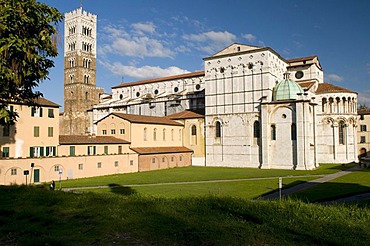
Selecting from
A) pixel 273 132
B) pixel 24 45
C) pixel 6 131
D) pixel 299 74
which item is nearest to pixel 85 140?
pixel 6 131

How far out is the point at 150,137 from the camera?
52.7 meters

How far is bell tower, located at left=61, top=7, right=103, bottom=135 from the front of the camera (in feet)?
301

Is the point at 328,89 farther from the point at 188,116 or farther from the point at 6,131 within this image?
the point at 6,131

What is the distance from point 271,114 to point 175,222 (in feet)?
138

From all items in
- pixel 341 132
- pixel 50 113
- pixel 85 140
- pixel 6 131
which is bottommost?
pixel 85 140

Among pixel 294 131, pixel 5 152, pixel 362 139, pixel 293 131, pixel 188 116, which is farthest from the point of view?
pixel 362 139

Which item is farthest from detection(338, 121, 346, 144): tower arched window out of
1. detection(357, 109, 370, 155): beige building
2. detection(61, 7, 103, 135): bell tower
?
detection(61, 7, 103, 135): bell tower

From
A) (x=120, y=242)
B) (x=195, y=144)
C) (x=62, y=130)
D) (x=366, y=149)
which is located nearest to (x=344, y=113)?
(x=366, y=149)

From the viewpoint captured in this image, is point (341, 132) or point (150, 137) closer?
point (150, 137)

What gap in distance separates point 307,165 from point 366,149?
24362mm

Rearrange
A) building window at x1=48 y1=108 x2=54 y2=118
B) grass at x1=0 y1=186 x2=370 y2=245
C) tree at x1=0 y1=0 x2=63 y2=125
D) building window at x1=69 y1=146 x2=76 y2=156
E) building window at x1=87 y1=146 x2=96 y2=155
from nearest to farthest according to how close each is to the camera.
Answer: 1. grass at x1=0 y1=186 x2=370 y2=245
2. tree at x1=0 y1=0 x2=63 y2=125
3. building window at x1=48 y1=108 x2=54 y2=118
4. building window at x1=69 y1=146 x2=76 y2=156
5. building window at x1=87 y1=146 x2=96 y2=155

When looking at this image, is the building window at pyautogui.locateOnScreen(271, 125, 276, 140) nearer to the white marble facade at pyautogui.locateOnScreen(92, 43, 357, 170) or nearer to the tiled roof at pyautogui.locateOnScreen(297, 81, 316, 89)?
the white marble facade at pyautogui.locateOnScreen(92, 43, 357, 170)

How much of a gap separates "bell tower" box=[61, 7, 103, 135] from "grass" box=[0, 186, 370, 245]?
8022cm

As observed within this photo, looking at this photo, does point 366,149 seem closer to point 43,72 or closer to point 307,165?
point 307,165
